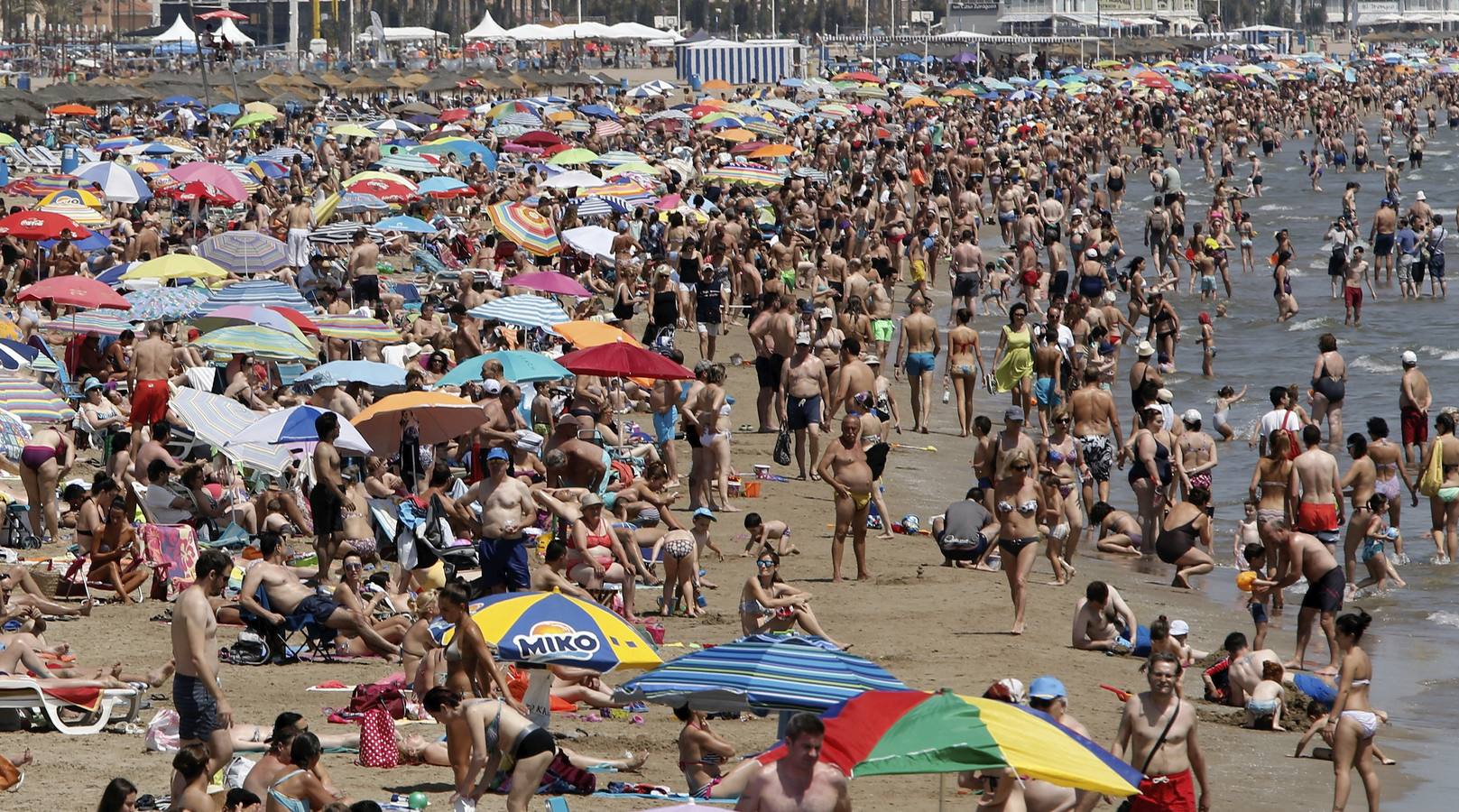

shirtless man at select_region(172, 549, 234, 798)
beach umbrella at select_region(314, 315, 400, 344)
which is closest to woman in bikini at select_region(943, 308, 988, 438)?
beach umbrella at select_region(314, 315, 400, 344)

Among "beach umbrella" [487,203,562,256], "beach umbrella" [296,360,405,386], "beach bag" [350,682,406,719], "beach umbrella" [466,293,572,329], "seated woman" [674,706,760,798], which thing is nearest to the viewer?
"seated woman" [674,706,760,798]

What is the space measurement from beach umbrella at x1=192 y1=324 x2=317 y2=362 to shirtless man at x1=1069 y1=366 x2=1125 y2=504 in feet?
18.3

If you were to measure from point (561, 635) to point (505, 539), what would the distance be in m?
2.34

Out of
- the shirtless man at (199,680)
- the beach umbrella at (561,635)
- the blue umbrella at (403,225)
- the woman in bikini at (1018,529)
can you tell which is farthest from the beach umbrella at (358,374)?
the blue umbrella at (403,225)

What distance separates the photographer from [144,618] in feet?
34.7

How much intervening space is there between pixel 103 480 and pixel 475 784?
516 centimetres

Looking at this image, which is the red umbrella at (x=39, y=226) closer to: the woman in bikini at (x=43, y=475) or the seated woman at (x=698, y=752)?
the woman in bikini at (x=43, y=475)

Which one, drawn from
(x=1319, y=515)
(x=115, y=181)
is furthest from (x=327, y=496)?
(x=115, y=181)

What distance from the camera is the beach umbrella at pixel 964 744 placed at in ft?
19.2

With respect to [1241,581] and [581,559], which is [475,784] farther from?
[1241,581]

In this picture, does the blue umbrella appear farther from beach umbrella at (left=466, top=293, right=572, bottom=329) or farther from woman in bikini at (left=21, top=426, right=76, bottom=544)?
woman in bikini at (left=21, top=426, right=76, bottom=544)

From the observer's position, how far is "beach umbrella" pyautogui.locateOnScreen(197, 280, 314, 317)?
15.8 meters

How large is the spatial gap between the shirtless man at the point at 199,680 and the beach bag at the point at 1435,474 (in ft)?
28.5

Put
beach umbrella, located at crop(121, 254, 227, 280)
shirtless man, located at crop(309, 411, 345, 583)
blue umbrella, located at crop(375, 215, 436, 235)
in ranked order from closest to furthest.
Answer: shirtless man, located at crop(309, 411, 345, 583) → beach umbrella, located at crop(121, 254, 227, 280) → blue umbrella, located at crop(375, 215, 436, 235)
